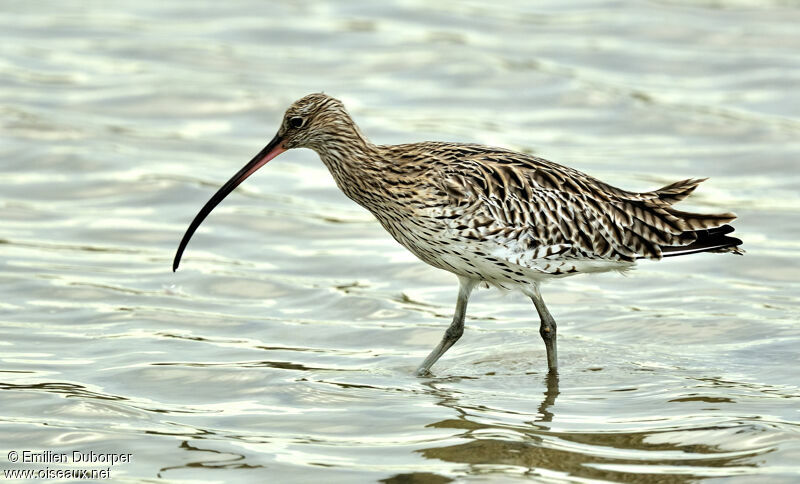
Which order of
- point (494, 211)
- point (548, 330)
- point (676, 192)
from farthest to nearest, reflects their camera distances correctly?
1. point (676, 192)
2. point (548, 330)
3. point (494, 211)

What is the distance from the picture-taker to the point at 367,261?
1245 cm

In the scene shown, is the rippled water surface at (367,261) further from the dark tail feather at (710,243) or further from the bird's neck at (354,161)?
the bird's neck at (354,161)

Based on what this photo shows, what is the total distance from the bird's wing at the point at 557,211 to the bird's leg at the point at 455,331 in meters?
0.58

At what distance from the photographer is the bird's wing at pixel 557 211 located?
931cm

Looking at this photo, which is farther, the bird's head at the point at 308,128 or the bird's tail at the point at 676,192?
the bird's tail at the point at 676,192

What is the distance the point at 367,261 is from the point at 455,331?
8.90ft

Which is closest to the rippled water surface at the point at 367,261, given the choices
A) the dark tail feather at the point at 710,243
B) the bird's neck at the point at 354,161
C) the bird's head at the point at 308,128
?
the dark tail feather at the point at 710,243

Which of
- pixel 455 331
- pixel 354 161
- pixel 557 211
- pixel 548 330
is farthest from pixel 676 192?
pixel 354 161

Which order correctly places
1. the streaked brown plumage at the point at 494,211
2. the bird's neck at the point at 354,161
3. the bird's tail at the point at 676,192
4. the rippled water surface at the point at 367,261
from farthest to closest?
the bird's tail at the point at 676,192
the bird's neck at the point at 354,161
the streaked brown plumage at the point at 494,211
the rippled water surface at the point at 367,261

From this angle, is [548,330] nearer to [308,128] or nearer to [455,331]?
[455,331]

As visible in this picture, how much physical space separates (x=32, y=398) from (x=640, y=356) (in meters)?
4.04

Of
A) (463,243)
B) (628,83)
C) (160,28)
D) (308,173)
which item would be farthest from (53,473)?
(160,28)

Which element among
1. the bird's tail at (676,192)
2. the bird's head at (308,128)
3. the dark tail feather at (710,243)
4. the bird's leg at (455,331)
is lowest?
the bird's leg at (455,331)

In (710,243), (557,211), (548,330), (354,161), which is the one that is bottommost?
(548,330)
